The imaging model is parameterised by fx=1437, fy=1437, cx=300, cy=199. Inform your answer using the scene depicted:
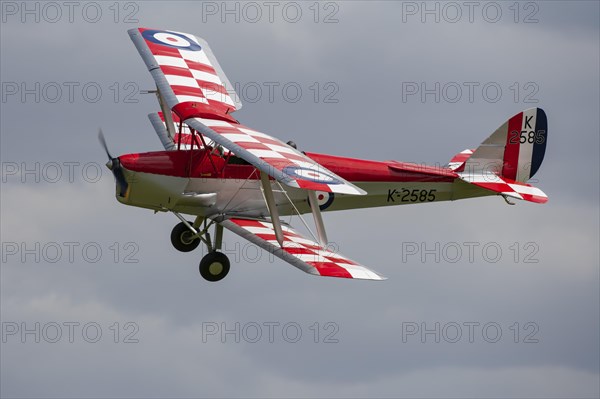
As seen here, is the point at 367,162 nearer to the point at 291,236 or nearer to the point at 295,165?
the point at 291,236

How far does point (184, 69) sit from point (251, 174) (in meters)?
2.85

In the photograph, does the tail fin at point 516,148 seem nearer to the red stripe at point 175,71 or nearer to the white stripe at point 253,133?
the white stripe at point 253,133

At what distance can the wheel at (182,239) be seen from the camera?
23953mm

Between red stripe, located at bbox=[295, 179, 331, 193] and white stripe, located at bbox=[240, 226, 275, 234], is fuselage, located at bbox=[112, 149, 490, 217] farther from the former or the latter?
red stripe, located at bbox=[295, 179, 331, 193]

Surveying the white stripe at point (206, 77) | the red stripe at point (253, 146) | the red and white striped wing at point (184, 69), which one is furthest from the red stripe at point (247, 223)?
the white stripe at point (206, 77)

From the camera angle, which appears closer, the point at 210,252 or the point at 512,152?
the point at 210,252

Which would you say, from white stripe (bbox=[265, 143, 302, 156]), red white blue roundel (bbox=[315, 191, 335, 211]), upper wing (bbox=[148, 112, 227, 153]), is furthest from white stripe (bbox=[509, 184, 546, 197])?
upper wing (bbox=[148, 112, 227, 153])

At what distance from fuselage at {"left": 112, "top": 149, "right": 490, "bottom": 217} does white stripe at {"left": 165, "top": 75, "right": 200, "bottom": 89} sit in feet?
5.40

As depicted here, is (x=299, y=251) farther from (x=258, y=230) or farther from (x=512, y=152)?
(x=512, y=152)

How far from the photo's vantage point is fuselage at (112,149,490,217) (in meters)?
22.2

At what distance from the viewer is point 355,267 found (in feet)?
69.3

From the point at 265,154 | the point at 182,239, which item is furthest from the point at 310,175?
the point at 182,239

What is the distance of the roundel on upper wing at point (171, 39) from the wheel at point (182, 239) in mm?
3575

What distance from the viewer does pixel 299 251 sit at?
71.9 feet
